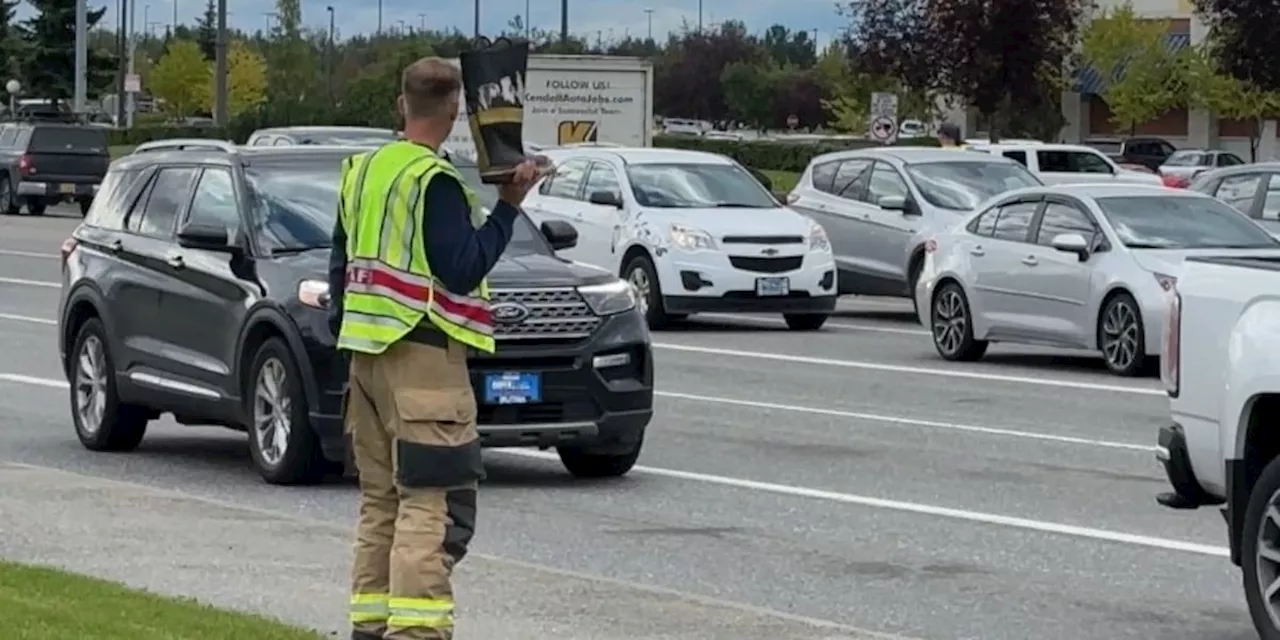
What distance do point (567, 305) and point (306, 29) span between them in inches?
3532

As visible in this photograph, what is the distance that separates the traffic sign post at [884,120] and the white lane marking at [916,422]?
20.7 m

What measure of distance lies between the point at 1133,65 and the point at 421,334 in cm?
6902

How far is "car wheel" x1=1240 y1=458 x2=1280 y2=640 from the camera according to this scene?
318 inches

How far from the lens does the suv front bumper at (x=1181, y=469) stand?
29.0 ft

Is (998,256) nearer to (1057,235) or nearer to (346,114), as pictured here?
(1057,235)

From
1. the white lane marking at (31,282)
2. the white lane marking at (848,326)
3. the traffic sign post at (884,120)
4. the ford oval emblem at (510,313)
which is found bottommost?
the white lane marking at (31,282)

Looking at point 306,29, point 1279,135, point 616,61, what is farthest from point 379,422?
point 306,29

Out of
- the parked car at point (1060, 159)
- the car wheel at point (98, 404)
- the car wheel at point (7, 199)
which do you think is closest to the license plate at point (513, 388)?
the car wheel at point (98, 404)

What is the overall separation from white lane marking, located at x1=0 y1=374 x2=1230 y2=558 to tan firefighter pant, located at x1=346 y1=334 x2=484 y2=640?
477 cm

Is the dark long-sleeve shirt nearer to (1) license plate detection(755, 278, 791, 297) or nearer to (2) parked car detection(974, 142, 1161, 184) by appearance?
(1) license plate detection(755, 278, 791, 297)

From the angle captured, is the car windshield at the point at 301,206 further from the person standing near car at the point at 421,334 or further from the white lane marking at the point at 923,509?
the person standing near car at the point at 421,334

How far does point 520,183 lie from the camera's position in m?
6.84

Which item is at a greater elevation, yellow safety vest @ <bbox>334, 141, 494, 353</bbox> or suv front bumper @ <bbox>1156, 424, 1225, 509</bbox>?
yellow safety vest @ <bbox>334, 141, 494, 353</bbox>

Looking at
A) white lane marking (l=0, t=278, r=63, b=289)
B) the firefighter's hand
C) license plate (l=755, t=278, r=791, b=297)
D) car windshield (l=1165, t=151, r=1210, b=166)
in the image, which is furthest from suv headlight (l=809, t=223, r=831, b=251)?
car windshield (l=1165, t=151, r=1210, b=166)
